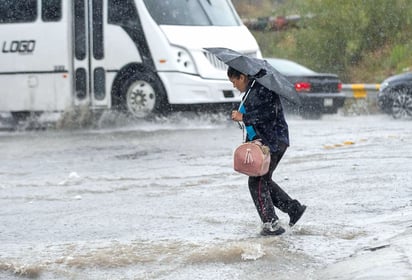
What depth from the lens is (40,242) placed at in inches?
312

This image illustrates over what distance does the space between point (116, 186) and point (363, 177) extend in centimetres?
262

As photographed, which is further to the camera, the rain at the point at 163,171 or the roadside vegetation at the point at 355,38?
the roadside vegetation at the point at 355,38

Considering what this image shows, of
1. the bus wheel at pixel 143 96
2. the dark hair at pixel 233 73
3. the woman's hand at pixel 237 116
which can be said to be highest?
the dark hair at pixel 233 73

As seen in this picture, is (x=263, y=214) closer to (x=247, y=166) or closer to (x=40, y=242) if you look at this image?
(x=247, y=166)

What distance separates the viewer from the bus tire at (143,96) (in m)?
17.2

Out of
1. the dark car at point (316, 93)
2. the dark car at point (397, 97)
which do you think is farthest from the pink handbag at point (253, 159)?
the dark car at point (316, 93)

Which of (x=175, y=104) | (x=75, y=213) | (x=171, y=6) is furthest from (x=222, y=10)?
(x=75, y=213)

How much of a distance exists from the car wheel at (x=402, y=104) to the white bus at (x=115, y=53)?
135 inches

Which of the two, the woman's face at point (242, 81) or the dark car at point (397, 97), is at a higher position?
the woman's face at point (242, 81)

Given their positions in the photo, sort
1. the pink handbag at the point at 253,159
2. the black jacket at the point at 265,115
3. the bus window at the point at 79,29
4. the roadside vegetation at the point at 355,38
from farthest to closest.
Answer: the roadside vegetation at the point at 355,38, the bus window at the point at 79,29, the black jacket at the point at 265,115, the pink handbag at the point at 253,159

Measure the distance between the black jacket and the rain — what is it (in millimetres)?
752

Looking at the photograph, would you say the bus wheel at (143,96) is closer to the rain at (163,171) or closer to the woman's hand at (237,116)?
the rain at (163,171)

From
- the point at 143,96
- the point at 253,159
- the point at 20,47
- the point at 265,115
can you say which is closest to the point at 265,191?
the point at 253,159

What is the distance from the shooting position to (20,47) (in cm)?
→ 1819
